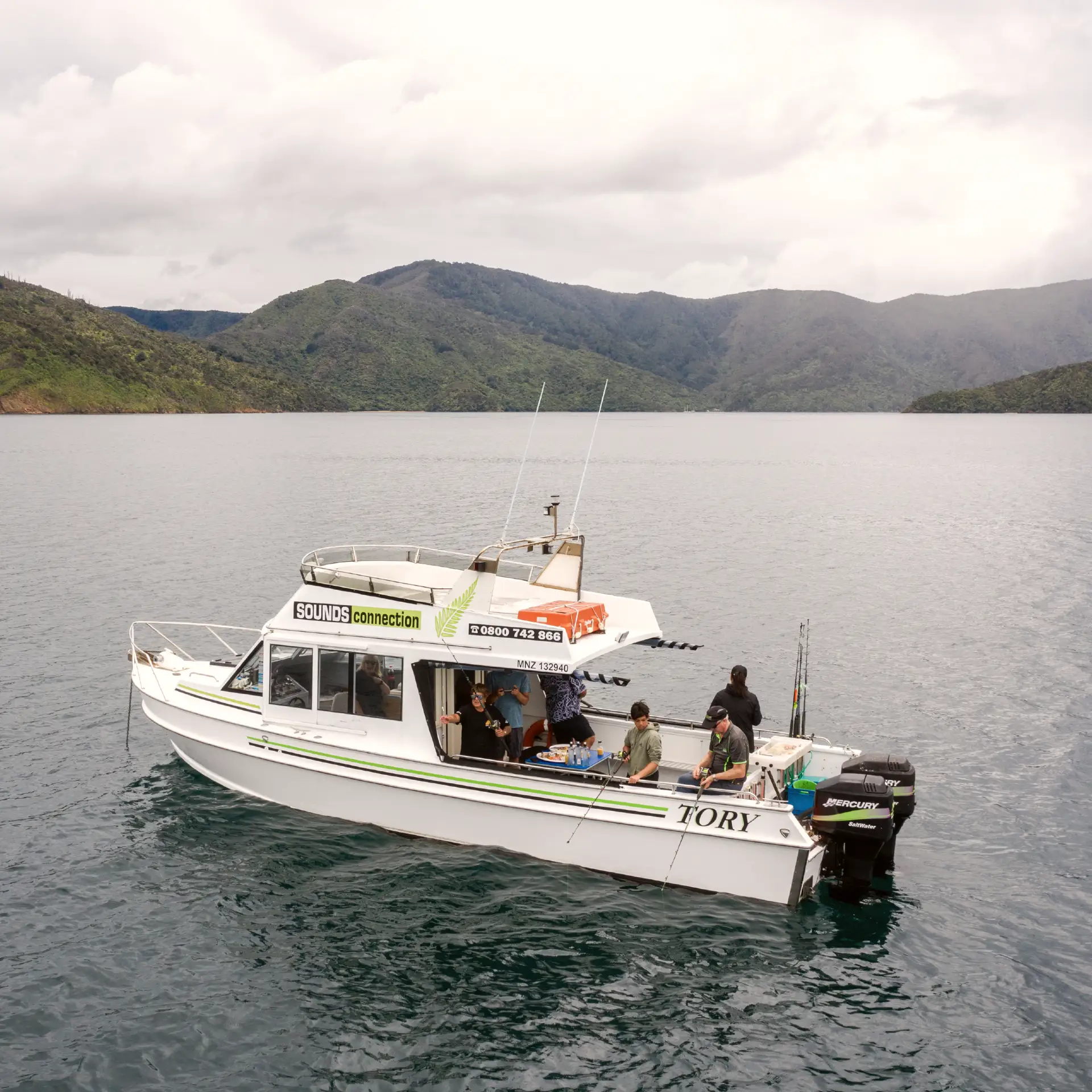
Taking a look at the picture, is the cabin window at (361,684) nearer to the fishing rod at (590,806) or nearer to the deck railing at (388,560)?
the deck railing at (388,560)

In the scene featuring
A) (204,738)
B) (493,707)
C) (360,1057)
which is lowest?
(360,1057)

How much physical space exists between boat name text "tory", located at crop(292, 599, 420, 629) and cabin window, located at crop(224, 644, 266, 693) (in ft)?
4.78

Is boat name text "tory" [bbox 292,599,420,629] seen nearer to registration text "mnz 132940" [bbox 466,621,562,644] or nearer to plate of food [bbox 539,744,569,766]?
registration text "mnz 132940" [bbox 466,621,562,644]

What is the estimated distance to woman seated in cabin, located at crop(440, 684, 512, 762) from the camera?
47.8ft

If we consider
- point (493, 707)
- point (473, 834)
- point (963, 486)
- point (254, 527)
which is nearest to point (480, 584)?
point (493, 707)

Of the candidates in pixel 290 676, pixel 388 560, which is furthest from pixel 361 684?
pixel 388 560

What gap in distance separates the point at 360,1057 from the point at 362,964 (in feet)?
5.59

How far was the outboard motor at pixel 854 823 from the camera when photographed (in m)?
12.8

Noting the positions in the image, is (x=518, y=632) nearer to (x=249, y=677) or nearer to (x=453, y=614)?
(x=453, y=614)

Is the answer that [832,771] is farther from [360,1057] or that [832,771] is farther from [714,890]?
[360,1057]

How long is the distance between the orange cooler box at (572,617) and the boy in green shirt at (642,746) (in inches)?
51.0

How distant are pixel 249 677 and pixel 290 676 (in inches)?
52.7

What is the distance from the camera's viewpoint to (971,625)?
30750mm

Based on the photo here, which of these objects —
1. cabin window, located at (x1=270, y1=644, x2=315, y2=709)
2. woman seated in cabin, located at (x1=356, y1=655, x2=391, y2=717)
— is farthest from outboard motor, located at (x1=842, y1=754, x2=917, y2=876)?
cabin window, located at (x1=270, y1=644, x2=315, y2=709)
